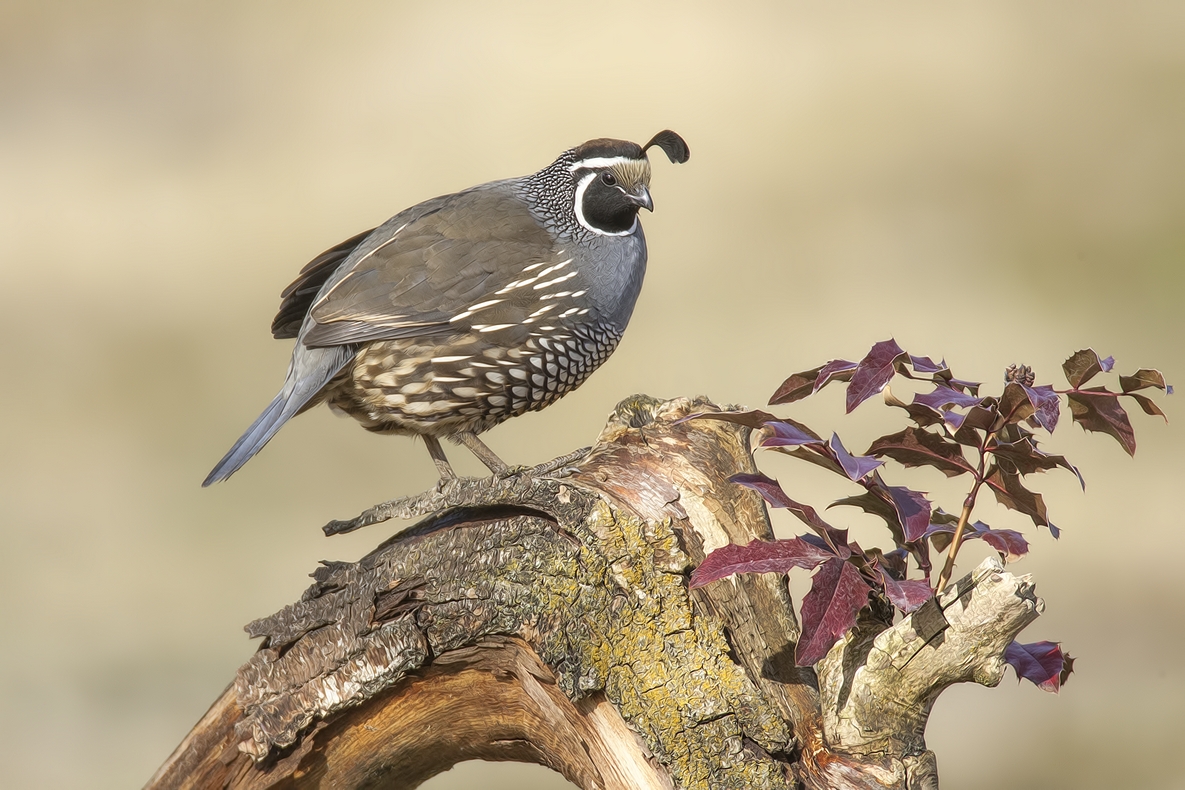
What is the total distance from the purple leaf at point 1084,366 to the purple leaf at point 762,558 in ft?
1.86

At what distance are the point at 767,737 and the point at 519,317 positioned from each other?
1677mm

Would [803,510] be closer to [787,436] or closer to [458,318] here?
[787,436]

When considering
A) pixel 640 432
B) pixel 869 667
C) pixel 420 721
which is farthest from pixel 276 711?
pixel 869 667

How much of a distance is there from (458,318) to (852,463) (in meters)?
1.79

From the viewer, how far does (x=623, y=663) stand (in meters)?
2.36

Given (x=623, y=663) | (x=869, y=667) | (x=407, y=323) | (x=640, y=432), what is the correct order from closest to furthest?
1. (x=869, y=667)
2. (x=623, y=663)
3. (x=640, y=432)
4. (x=407, y=323)

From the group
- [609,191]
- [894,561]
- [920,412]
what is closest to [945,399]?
[920,412]

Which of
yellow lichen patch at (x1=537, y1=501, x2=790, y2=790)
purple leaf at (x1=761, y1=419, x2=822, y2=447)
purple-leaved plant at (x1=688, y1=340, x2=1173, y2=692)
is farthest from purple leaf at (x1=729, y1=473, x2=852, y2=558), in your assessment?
yellow lichen patch at (x1=537, y1=501, x2=790, y2=790)

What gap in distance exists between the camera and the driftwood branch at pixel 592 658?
2.23m

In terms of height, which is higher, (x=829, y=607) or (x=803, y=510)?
(x=803, y=510)

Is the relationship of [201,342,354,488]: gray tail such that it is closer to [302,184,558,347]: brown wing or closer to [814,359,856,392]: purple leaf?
[302,184,558,347]: brown wing

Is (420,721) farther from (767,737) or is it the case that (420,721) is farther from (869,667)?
(869,667)

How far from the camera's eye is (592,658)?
7.75 feet

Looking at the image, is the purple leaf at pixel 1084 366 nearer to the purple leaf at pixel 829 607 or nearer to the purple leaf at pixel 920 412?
the purple leaf at pixel 920 412
